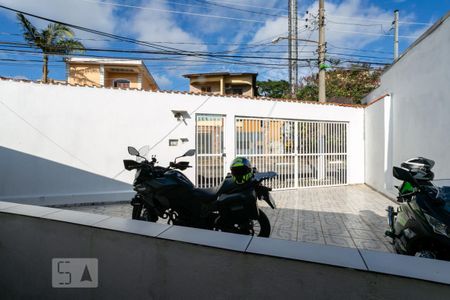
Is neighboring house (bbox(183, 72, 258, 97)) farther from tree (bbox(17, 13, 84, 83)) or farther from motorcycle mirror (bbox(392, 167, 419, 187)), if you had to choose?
motorcycle mirror (bbox(392, 167, 419, 187))

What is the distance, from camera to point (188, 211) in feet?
10.6

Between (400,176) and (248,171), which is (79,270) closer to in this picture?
(248,171)

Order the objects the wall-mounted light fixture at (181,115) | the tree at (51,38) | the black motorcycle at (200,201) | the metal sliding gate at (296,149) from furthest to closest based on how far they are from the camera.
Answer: the tree at (51,38)
the metal sliding gate at (296,149)
the wall-mounted light fixture at (181,115)
the black motorcycle at (200,201)

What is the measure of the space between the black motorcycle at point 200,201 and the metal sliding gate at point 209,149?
3588 mm

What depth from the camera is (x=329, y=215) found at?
541cm

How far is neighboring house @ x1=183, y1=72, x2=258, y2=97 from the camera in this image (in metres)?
23.0

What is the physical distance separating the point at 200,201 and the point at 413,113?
5.28m

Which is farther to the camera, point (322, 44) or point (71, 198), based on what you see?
point (322, 44)

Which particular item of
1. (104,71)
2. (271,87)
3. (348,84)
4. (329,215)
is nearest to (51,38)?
(104,71)

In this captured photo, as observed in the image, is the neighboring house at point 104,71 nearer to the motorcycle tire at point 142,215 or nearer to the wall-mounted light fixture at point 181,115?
the wall-mounted light fixture at point 181,115

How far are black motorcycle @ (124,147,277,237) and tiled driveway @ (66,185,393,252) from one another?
1.33m

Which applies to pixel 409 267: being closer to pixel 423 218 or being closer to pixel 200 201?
pixel 423 218

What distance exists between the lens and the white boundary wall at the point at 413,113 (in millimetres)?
4738

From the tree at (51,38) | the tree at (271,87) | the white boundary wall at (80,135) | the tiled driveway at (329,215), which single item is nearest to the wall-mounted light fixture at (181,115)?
the white boundary wall at (80,135)
